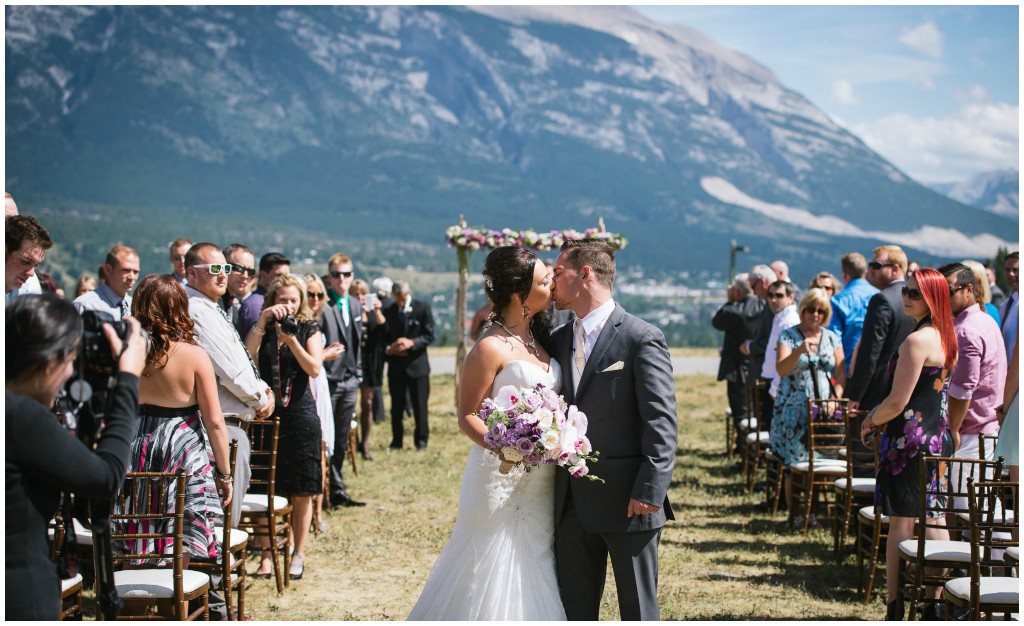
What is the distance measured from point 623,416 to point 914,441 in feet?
7.52

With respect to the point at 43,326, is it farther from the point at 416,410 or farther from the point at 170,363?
the point at 416,410

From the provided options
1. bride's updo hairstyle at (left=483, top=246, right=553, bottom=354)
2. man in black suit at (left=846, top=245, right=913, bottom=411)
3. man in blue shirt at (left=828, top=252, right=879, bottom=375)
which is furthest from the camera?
man in blue shirt at (left=828, top=252, right=879, bottom=375)

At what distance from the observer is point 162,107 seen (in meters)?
175

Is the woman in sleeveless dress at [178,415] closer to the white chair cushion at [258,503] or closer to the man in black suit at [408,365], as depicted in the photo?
the white chair cushion at [258,503]

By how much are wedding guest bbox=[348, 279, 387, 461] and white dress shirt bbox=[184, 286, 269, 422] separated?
21.2 ft

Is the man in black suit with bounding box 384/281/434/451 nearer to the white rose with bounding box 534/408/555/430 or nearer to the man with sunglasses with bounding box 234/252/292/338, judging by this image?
the man with sunglasses with bounding box 234/252/292/338

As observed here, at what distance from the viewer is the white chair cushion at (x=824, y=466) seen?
318 inches

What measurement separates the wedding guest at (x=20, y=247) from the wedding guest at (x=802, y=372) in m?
5.86

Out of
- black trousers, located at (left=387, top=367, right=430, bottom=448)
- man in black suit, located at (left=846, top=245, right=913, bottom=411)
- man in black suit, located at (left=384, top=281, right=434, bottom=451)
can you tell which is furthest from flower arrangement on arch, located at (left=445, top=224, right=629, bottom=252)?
man in black suit, located at (left=846, top=245, right=913, bottom=411)

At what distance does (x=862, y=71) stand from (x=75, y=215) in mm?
102122

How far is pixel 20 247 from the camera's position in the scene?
5219mm

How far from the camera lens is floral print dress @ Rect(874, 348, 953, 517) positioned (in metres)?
5.81

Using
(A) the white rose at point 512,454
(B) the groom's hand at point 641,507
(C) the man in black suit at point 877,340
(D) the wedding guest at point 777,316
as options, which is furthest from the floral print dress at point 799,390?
(A) the white rose at point 512,454

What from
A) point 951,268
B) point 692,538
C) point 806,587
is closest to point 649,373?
point 951,268
